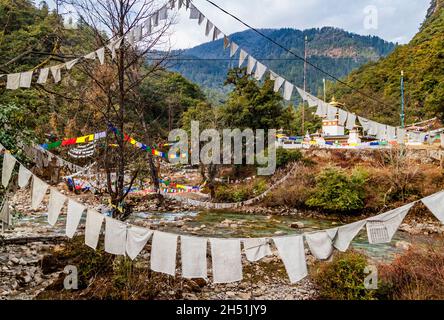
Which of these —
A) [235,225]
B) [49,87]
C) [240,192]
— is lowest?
[235,225]

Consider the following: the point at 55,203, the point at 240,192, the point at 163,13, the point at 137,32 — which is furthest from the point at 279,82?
the point at 240,192

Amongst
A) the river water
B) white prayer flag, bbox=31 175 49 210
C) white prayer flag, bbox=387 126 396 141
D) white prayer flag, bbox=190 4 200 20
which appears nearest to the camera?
white prayer flag, bbox=31 175 49 210

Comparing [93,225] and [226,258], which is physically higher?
[93,225]

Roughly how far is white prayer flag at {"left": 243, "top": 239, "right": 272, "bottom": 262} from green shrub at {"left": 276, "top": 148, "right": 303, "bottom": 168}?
1456cm

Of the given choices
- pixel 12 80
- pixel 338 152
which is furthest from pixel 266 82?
pixel 12 80

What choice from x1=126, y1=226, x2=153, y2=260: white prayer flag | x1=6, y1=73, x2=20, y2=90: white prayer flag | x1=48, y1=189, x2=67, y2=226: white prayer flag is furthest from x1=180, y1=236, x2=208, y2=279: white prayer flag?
x1=6, y1=73, x2=20, y2=90: white prayer flag

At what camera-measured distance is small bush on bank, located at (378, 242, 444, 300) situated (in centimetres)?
464

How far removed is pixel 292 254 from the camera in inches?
143

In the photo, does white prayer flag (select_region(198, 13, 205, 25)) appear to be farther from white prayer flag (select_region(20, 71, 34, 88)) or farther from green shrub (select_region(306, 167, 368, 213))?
green shrub (select_region(306, 167, 368, 213))

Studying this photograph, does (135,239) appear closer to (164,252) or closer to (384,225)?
(164,252)

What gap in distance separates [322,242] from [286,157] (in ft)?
48.2

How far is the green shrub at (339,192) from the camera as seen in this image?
13.4 meters

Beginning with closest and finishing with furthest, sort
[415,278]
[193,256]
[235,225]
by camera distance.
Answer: [193,256] < [415,278] < [235,225]
